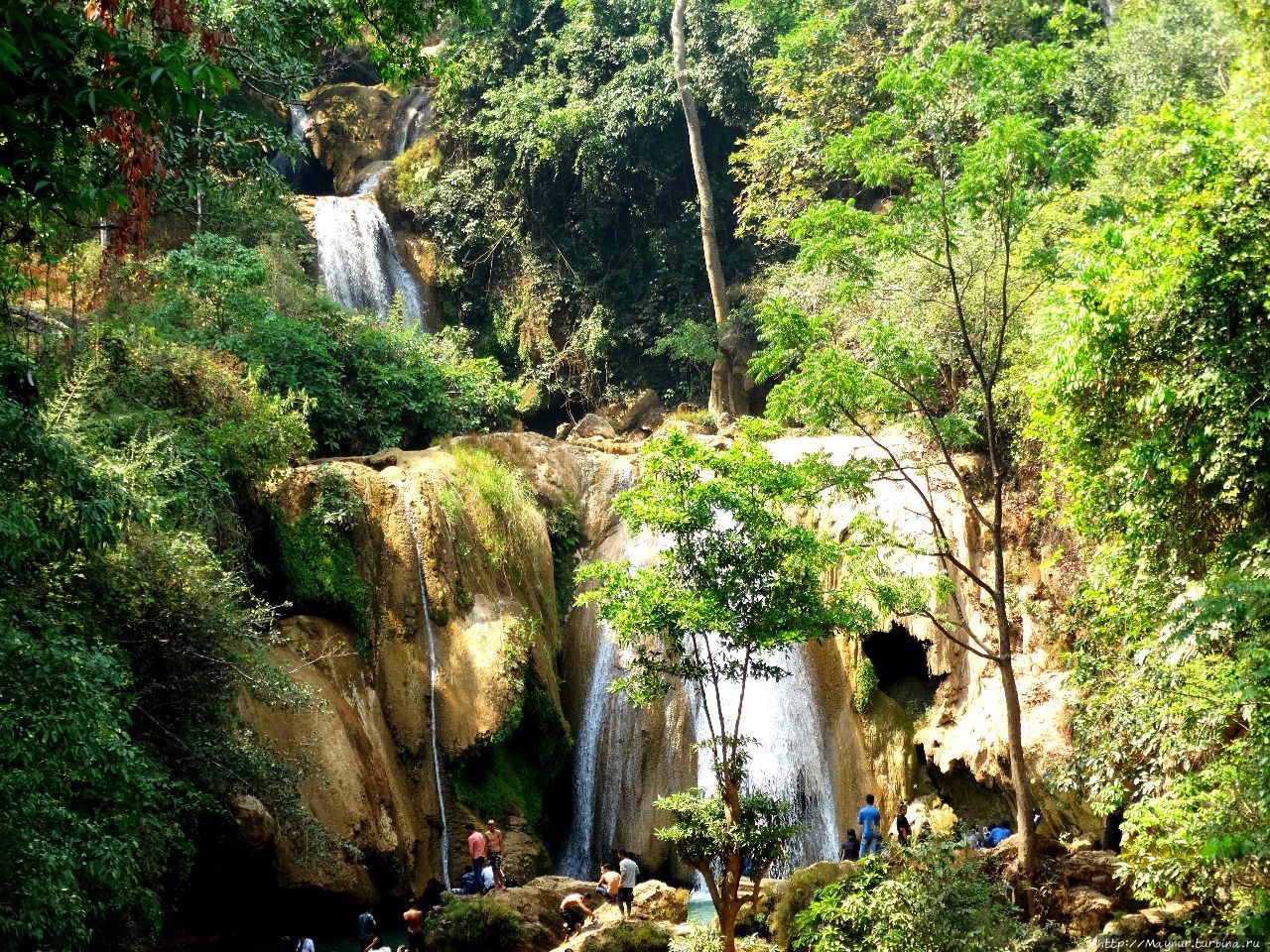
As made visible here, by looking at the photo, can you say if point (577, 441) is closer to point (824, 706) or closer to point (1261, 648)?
point (824, 706)

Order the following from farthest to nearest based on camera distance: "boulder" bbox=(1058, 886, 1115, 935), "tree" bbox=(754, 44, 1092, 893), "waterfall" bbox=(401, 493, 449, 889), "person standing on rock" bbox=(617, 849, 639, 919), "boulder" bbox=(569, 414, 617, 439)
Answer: "boulder" bbox=(569, 414, 617, 439) < "waterfall" bbox=(401, 493, 449, 889) < "person standing on rock" bbox=(617, 849, 639, 919) < "tree" bbox=(754, 44, 1092, 893) < "boulder" bbox=(1058, 886, 1115, 935)

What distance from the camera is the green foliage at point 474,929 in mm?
12844

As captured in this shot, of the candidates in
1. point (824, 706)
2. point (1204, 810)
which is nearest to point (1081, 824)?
point (824, 706)

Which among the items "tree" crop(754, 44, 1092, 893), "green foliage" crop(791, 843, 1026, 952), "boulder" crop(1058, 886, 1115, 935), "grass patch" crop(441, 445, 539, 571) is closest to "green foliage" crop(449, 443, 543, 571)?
"grass patch" crop(441, 445, 539, 571)

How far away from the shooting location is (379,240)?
2872 cm

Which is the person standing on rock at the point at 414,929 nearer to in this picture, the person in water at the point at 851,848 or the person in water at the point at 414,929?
the person in water at the point at 414,929

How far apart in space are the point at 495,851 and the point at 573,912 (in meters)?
1.70

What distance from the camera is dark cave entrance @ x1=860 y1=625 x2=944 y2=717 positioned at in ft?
57.7

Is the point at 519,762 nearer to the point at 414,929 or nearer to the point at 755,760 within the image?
the point at 755,760

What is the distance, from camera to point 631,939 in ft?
40.7

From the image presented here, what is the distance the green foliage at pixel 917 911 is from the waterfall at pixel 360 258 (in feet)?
63.2

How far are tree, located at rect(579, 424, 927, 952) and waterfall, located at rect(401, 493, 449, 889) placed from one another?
16.7 ft

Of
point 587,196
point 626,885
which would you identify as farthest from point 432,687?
point 587,196

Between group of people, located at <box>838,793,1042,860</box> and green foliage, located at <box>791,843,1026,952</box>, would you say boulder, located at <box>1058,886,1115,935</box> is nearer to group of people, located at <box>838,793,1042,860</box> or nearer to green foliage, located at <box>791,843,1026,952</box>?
green foliage, located at <box>791,843,1026,952</box>
